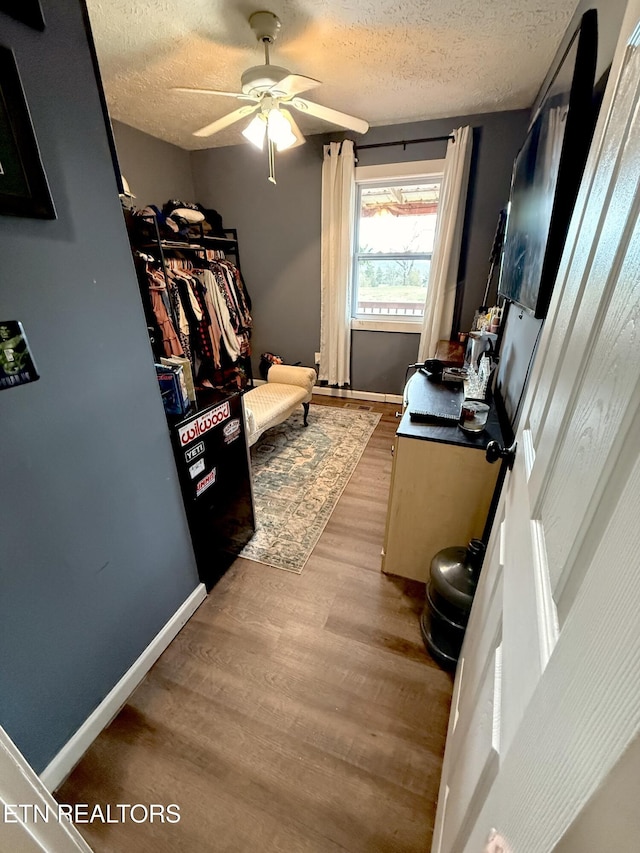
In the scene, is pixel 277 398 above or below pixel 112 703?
above

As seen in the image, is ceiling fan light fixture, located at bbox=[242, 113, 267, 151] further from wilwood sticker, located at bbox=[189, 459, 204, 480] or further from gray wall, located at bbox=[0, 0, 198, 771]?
wilwood sticker, located at bbox=[189, 459, 204, 480]

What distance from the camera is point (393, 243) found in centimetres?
346

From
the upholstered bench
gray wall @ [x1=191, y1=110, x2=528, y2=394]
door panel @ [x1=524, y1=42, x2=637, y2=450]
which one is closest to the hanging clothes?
the upholstered bench

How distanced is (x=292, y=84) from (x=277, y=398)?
75.5 inches

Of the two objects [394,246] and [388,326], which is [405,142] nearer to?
[394,246]

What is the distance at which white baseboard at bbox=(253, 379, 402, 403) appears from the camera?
392cm

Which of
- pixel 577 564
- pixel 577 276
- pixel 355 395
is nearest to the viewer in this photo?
pixel 577 564

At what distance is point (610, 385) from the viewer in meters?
0.35

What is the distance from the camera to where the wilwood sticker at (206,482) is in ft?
4.93

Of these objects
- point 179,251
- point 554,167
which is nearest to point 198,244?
point 179,251

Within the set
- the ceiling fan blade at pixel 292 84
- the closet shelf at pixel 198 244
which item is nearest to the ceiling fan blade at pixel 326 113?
the ceiling fan blade at pixel 292 84

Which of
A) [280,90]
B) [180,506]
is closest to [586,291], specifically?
[180,506]

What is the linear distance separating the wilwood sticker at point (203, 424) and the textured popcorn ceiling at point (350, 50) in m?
1.92

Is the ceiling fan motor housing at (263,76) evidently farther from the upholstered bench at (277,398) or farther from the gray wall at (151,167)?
the gray wall at (151,167)
